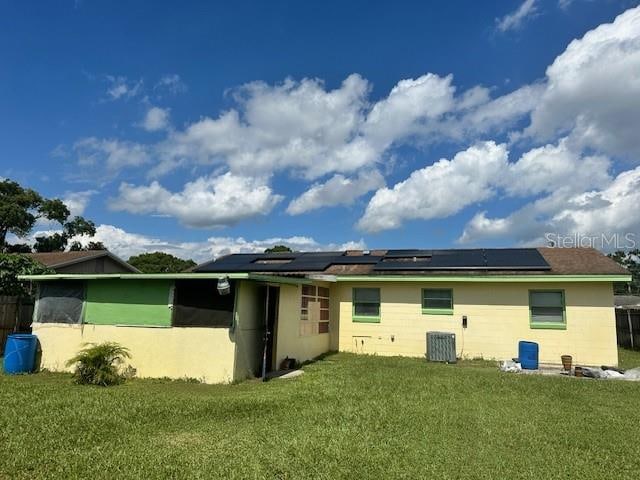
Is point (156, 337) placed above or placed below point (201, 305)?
below

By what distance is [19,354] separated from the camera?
1088cm

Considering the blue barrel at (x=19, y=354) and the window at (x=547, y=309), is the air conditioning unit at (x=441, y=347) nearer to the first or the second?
the window at (x=547, y=309)

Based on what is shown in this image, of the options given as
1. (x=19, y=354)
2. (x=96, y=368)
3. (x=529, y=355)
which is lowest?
(x=96, y=368)

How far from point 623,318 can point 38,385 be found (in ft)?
66.0

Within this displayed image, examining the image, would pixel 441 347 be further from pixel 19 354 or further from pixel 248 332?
pixel 19 354

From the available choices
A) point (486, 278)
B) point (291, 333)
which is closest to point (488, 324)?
point (486, 278)

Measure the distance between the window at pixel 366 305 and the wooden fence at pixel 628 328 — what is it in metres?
10.5

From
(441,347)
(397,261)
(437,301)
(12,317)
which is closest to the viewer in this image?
(441,347)

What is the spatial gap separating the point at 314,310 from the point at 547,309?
22.7ft

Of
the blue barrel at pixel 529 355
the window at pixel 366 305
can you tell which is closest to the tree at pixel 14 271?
the window at pixel 366 305

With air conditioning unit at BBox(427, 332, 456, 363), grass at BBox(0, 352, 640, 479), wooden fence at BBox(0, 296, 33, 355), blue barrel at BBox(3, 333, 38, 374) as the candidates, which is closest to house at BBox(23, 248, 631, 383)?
blue barrel at BBox(3, 333, 38, 374)

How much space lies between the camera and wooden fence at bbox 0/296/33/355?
14.4 metres

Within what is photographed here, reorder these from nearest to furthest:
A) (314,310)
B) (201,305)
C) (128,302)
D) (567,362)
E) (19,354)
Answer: (201,305) < (19,354) < (128,302) < (567,362) < (314,310)

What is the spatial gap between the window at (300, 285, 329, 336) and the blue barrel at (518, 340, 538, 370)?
19.4ft
